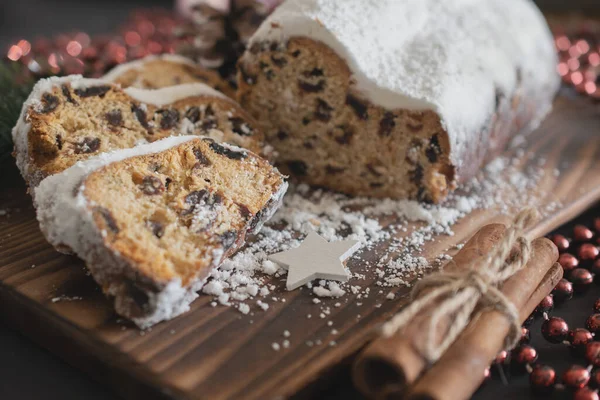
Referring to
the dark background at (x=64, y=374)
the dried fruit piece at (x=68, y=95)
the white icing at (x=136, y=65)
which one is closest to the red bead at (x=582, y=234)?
the dark background at (x=64, y=374)

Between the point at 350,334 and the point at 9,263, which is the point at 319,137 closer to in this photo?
the point at 350,334

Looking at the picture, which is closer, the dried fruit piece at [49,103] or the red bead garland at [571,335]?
the red bead garland at [571,335]

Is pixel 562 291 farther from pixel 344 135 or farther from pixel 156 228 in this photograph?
pixel 156 228

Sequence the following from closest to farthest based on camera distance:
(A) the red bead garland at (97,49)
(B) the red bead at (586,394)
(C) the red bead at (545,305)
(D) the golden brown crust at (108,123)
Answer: (B) the red bead at (586,394) → (C) the red bead at (545,305) → (D) the golden brown crust at (108,123) → (A) the red bead garland at (97,49)

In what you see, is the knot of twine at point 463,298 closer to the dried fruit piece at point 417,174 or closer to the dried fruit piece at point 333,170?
the dried fruit piece at point 417,174

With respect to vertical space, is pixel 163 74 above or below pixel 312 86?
below

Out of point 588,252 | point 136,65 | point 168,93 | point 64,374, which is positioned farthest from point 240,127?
point 588,252

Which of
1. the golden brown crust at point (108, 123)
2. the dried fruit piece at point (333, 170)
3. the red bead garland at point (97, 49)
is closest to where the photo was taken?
the golden brown crust at point (108, 123)

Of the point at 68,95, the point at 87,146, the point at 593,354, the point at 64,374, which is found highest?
the point at 68,95
